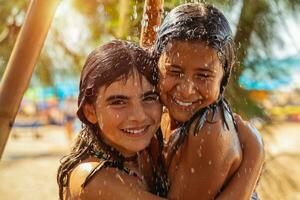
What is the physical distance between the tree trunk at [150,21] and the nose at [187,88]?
69 cm

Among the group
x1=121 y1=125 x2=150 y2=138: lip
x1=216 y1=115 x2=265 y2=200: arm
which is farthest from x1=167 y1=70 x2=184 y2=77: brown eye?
x1=216 y1=115 x2=265 y2=200: arm

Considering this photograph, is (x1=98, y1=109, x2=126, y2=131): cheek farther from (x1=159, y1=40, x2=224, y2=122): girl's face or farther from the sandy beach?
the sandy beach

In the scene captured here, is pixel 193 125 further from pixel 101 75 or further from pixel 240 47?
pixel 240 47

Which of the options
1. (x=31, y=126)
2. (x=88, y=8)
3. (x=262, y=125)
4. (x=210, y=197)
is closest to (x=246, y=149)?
(x=210, y=197)

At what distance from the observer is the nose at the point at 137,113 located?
1912mm

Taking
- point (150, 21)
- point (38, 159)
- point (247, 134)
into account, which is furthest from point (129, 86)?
point (38, 159)

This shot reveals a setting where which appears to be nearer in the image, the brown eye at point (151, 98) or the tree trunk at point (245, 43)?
the brown eye at point (151, 98)

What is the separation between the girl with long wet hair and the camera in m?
1.79

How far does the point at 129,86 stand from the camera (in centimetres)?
190

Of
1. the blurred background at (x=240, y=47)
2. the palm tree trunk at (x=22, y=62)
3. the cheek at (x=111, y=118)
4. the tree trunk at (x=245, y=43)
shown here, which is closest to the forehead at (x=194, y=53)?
the cheek at (x=111, y=118)

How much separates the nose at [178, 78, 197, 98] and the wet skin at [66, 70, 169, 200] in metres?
0.14

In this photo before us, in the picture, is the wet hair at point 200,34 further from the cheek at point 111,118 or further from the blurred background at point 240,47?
the blurred background at point 240,47

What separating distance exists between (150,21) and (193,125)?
953 millimetres

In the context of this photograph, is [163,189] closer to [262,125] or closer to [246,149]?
[246,149]
